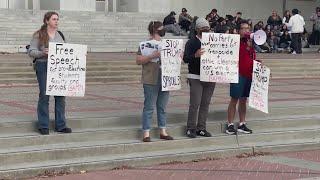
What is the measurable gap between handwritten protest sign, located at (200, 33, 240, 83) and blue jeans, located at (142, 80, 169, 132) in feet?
2.33

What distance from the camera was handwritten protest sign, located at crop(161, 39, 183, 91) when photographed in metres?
9.59

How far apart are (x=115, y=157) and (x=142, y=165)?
41cm

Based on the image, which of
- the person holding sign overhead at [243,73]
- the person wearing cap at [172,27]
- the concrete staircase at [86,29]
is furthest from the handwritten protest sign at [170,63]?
the person wearing cap at [172,27]

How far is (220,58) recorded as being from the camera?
10.1m

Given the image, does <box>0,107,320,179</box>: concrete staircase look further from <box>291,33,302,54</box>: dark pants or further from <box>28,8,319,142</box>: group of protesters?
<box>291,33,302,54</box>: dark pants

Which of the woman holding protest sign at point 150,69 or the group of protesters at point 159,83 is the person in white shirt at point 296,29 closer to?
the group of protesters at point 159,83

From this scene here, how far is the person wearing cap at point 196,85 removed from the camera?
995 cm

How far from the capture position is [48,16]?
9117 mm

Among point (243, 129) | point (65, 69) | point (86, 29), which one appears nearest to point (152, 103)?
point (65, 69)

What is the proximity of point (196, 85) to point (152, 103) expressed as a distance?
0.84m

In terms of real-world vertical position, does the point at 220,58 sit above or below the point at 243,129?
above

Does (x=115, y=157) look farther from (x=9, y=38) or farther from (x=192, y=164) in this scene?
(x=9, y=38)

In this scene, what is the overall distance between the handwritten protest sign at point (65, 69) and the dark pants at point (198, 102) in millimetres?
1751

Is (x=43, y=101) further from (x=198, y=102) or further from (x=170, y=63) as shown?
(x=198, y=102)
